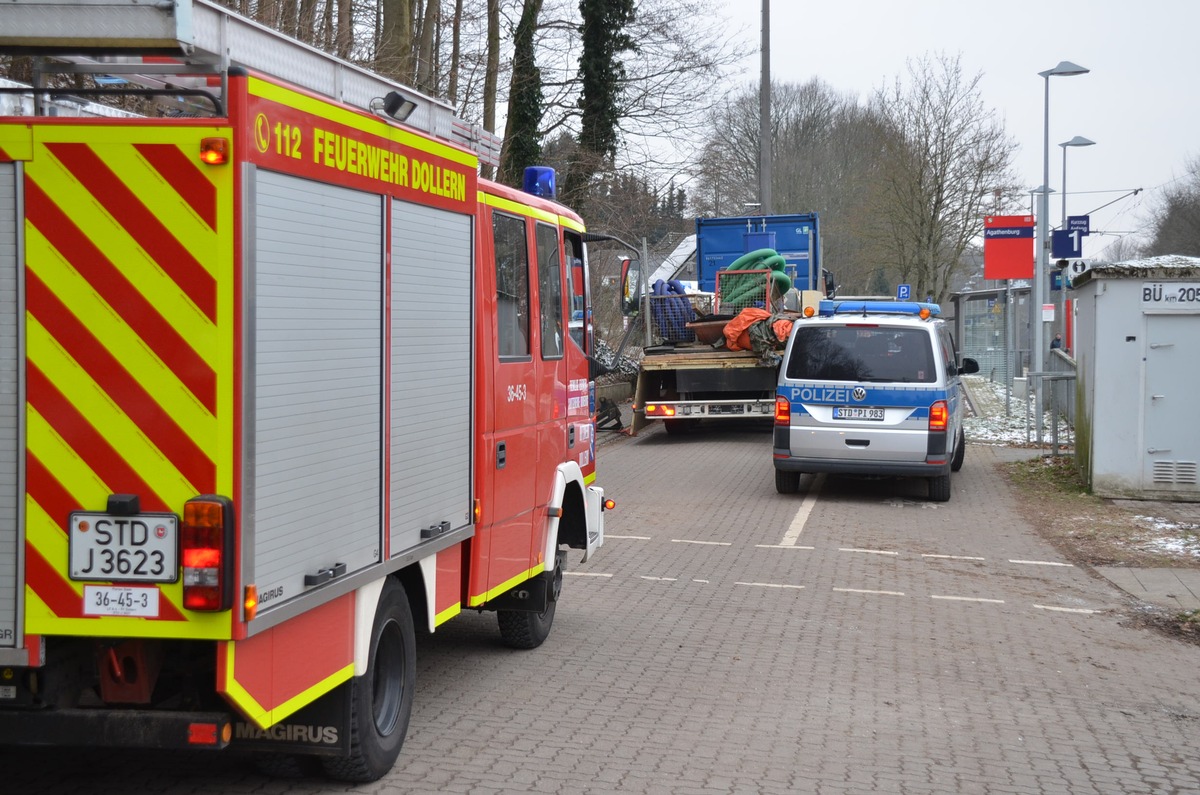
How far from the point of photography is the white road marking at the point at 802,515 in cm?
1226

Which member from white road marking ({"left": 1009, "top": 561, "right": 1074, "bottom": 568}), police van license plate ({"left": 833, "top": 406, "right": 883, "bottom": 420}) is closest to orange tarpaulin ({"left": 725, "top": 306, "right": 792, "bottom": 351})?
police van license plate ({"left": 833, "top": 406, "right": 883, "bottom": 420})

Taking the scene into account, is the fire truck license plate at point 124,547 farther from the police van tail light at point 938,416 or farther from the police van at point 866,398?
the police van tail light at point 938,416

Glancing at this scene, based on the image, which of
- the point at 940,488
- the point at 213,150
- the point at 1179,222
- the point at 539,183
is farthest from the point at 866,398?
the point at 1179,222

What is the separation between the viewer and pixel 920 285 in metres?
47.5

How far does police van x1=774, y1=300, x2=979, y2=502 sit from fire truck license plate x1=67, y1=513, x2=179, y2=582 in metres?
10.8

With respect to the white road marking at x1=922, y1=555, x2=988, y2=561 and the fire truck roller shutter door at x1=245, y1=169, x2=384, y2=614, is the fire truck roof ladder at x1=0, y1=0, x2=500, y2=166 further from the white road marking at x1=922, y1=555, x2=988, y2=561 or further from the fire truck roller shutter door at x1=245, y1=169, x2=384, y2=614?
the white road marking at x1=922, y1=555, x2=988, y2=561

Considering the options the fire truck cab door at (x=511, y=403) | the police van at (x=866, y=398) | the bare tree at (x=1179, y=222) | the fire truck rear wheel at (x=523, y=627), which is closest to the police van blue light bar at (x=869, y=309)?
the police van at (x=866, y=398)

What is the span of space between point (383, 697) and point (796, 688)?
249 cm

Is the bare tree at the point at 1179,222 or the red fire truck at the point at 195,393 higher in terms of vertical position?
the bare tree at the point at 1179,222

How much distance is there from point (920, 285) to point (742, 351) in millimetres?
29406

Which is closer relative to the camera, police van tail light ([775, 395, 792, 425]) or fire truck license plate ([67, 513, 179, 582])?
fire truck license plate ([67, 513, 179, 582])

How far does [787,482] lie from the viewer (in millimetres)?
15039

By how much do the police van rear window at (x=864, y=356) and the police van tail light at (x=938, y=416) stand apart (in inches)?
11.3

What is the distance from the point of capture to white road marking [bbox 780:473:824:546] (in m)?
12.3
